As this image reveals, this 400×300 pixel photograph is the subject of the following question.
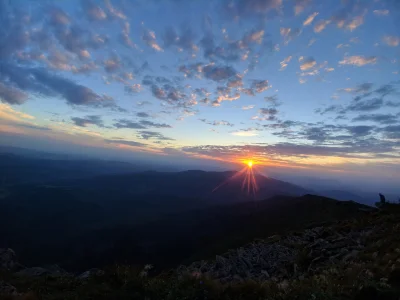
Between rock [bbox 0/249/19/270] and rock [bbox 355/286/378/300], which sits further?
rock [bbox 0/249/19/270]

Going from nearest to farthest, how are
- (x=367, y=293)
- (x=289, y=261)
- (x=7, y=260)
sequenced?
(x=367, y=293), (x=289, y=261), (x=7, y=260)

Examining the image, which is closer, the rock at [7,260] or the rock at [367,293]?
the rock at [367,293]

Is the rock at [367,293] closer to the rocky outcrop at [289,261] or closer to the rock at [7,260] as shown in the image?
the rocky outcrop at [289,261]

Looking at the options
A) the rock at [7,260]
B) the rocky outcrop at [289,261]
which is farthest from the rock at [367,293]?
the rock at [7,260]

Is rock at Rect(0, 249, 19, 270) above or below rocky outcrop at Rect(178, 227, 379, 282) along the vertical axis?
below

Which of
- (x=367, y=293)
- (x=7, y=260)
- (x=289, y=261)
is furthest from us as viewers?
(x=7, y=260)

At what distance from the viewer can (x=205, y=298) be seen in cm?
876

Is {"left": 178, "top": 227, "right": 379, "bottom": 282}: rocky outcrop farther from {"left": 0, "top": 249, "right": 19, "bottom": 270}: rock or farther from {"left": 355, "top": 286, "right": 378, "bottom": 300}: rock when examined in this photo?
{"left": 0, "top": 249, "right": 19, "bottom": 270}: rock

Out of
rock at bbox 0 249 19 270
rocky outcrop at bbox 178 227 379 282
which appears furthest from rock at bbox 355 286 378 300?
rock at bbox 0 249 19 270

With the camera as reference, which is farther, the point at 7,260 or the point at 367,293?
the point at 7,260

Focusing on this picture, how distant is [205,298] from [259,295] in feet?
6.97

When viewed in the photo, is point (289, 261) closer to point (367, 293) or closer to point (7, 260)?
point (367, 293)

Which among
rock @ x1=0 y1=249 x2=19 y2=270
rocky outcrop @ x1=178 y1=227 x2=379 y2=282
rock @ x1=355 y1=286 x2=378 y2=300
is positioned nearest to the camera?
rock @ x1=355 y1=286 x2=378 y2=300

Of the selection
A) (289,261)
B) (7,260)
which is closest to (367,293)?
(289,261)
